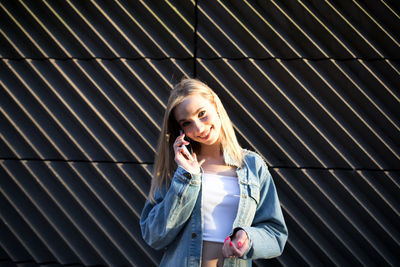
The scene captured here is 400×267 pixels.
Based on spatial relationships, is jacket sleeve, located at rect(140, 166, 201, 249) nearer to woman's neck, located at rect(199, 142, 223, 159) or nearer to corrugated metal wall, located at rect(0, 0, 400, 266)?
woman's neck, located at rect(199, 142, 223, 159)

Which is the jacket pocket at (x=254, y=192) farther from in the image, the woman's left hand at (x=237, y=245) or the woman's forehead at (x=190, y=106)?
the woman's forehead at (x=190, y=106)

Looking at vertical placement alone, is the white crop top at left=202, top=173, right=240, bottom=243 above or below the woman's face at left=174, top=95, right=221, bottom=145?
below

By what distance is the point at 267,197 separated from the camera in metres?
1.70

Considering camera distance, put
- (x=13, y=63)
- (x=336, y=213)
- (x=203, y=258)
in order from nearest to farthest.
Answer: (x=203, y=258) < (x=336, y=213) < (x=13, y=63)

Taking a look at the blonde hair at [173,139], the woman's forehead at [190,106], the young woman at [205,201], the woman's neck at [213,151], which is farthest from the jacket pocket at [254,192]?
the woman's forehead at [190,106]

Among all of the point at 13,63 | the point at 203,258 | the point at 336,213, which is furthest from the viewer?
the point at 13,63

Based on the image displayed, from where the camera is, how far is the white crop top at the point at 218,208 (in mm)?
1598

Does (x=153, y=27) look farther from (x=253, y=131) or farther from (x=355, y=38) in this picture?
(x=355, y=38)

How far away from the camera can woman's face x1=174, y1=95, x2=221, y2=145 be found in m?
1.60

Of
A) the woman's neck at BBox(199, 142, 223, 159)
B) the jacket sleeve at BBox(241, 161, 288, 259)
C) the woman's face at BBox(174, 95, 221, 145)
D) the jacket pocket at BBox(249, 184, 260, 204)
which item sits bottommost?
the jacket sleeve at BBox(241, 161, 288, 259)

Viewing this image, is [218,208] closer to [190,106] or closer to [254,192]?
[254,192]

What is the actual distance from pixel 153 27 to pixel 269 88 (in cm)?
112

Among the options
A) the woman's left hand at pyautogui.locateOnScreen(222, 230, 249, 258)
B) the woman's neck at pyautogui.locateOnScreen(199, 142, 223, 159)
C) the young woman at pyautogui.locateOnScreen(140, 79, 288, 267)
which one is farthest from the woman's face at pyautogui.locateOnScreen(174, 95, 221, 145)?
the woman's left hand at pyautogui.locateOnScreen(222, 230, 249, 258)

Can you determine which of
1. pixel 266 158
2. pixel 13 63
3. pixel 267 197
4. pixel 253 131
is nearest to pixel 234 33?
pixel 253 131
